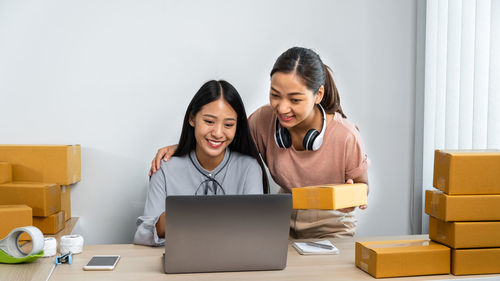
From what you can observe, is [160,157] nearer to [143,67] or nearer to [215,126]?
[215,126]

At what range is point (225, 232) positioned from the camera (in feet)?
4.79

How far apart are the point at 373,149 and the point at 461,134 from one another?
586mm

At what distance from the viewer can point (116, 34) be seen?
105 inches

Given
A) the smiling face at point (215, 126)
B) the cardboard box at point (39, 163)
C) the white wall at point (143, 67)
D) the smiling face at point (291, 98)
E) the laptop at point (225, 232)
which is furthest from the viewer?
the white wall at point (143, 67)

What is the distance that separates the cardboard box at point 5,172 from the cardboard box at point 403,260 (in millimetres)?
1710

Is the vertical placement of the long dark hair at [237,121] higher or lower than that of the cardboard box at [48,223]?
higher

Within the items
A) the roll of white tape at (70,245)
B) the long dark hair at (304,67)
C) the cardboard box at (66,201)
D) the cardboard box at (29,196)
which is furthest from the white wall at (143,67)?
the roll of white tape at (70,245)

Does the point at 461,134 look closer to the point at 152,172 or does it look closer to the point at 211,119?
the point at 211,119

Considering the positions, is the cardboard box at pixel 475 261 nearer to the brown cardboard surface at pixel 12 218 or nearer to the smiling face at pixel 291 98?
the smiling face at pixel 291 98

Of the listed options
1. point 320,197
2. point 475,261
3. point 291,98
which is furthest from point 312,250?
point 291,98

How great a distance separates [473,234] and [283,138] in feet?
3.18

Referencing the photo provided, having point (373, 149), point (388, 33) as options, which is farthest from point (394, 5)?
point (373, 149)

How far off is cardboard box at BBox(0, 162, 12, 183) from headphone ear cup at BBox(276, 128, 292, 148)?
1.33m

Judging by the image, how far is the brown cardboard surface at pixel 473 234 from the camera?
154 cm
